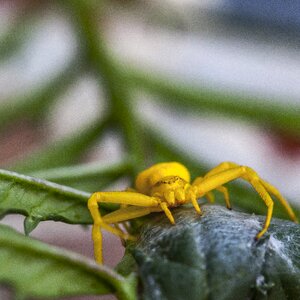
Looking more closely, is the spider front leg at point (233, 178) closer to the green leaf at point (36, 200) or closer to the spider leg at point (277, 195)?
the spider leg at point (277, 195)

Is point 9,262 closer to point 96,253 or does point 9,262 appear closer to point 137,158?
point 96,253

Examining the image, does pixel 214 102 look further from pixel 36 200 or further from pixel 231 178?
pixel 36 200

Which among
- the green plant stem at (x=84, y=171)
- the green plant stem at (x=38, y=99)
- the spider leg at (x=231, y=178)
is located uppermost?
the green plant stem at (x=38, y=99)

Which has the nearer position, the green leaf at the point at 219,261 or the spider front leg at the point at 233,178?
the green leaf at the point at 219,261

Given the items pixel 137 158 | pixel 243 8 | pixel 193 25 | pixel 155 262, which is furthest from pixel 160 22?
pixel 155 262

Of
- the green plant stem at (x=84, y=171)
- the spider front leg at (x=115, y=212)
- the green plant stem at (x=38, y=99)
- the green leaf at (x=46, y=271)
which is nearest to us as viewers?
the green leaf at (x=46, y=271)

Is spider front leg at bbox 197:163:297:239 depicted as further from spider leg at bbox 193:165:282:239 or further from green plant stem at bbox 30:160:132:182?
green plant stem at bbox 30:160:132:182

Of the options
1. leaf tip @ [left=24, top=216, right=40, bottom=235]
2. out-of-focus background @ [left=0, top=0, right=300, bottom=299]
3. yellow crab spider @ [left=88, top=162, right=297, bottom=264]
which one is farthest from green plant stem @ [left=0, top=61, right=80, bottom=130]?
leaf tip @ [left=24, top=216, right=40, bottom=235]

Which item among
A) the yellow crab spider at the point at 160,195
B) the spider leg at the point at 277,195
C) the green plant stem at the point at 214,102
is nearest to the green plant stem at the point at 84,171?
the yellow crab spider at the point at 160,195
